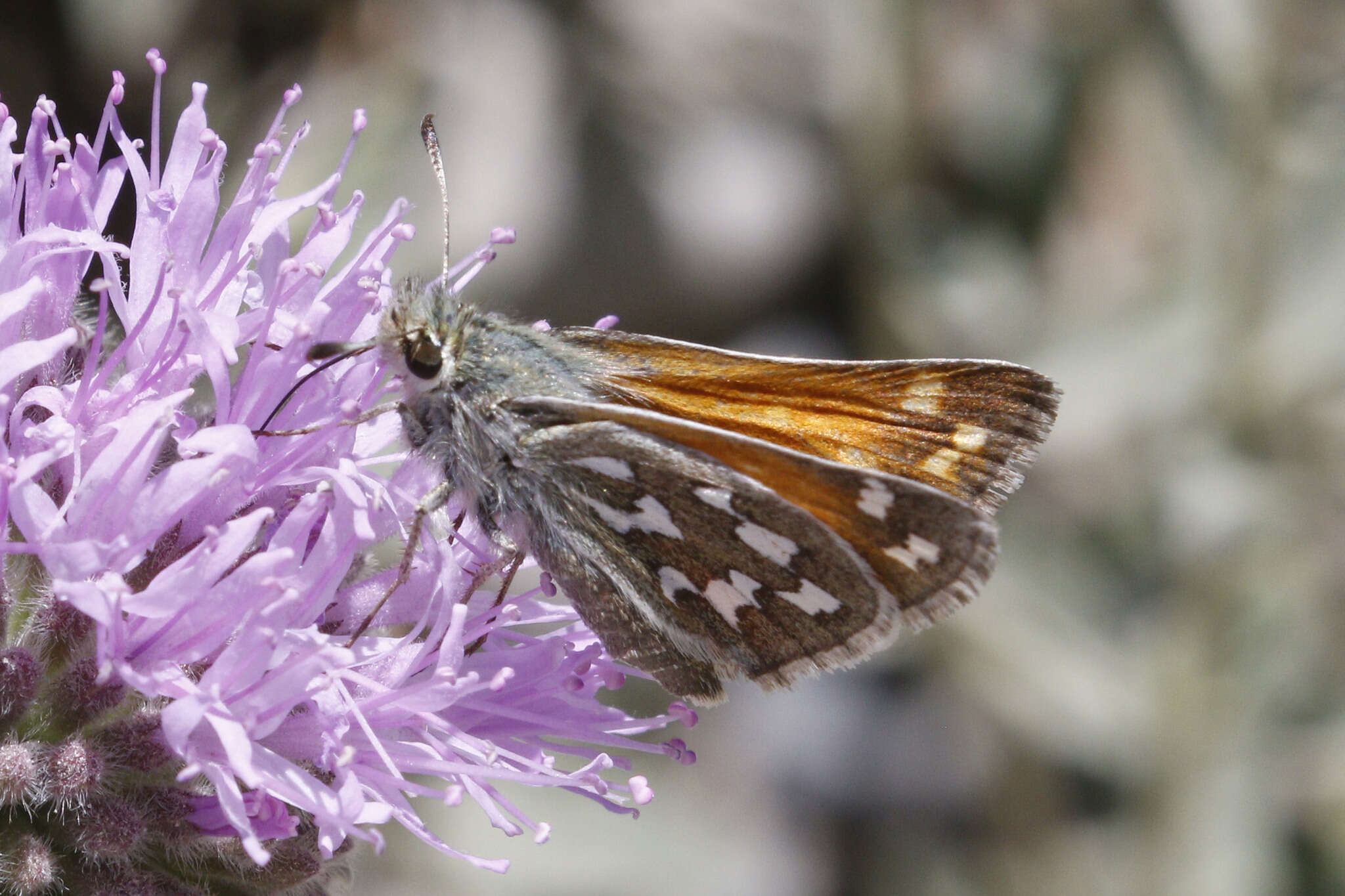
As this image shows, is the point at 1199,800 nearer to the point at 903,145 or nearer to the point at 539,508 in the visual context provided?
the point at 903,145

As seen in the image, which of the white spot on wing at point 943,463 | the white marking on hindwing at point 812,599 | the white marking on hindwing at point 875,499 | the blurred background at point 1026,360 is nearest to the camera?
the white marking on hindwing at point 875,499

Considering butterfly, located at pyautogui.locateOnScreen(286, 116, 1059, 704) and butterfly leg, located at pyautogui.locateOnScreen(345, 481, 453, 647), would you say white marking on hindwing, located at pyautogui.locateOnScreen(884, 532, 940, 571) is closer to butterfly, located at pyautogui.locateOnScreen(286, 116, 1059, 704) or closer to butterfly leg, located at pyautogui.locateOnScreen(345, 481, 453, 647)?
butterfly, located at pyautogui.locateOnScreen(286, 116, 1059, 704)

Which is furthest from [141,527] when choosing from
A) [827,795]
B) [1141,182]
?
[1141,182]

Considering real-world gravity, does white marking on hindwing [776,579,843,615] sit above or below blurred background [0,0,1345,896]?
below

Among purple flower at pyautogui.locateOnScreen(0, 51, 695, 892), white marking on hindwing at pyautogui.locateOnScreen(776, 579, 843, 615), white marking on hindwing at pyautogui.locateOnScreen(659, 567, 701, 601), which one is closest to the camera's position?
purple flower at pyautogui.locateOnScreen(0, 51, 695, 892)

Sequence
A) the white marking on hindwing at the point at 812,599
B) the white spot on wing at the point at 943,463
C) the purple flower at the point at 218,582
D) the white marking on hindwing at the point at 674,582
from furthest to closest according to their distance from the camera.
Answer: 1. the white spot on wing at the point at 943,463
2. the white marking on hindwing at the point at 674,582
3. the white marking on hindwing at the point at 812,599
4. the purple flower at the point at 218,582

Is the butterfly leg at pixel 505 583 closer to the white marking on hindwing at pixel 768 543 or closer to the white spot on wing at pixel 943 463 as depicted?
the white marking on hindwing at pixel 768 543

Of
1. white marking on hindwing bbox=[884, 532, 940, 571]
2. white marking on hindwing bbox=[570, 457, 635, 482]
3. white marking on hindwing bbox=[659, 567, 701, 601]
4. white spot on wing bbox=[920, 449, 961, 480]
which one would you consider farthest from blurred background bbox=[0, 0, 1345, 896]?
white marking on hindwing bbox=[884, 532, 940, 571]

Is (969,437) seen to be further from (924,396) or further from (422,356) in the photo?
(422,356)

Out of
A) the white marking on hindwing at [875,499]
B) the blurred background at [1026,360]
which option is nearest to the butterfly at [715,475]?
the white marking on hindwing at [875,499]
